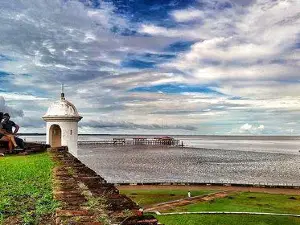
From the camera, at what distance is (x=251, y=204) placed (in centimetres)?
2447

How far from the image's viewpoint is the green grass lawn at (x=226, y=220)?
61.1ft

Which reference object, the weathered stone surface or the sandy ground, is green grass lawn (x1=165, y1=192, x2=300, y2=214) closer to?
the sandy ground

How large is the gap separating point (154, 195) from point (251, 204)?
778cm

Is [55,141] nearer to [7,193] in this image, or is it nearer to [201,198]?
[201,198]

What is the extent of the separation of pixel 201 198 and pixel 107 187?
20.9 m

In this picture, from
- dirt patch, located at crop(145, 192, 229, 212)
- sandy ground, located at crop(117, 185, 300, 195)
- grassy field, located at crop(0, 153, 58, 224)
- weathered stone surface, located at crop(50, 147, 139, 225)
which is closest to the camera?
weathered stone surface, located at crop(50, 147, 139, 225)

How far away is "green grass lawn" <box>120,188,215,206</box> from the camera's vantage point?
2611 cm

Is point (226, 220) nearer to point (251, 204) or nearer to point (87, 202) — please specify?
point (251, 204)

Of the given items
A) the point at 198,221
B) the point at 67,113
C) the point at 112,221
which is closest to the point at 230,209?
the point at 198,221

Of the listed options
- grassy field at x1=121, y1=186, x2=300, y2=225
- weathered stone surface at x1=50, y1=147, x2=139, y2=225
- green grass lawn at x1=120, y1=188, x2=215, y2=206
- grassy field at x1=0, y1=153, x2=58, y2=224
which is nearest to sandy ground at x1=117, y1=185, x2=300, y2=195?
grassy field at x1=121, y1=186, x2=300, y2=225

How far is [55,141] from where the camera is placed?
24719 millimetres

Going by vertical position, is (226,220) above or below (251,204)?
above

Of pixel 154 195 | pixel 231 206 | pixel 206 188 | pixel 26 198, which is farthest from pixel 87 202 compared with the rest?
pixel 206 188

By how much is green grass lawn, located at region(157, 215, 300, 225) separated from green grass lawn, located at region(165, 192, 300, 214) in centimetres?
215
